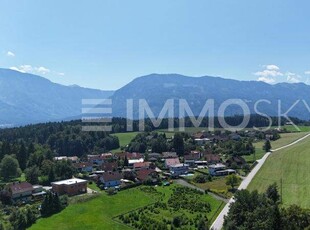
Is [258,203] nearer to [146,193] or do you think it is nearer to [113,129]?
[146,193]

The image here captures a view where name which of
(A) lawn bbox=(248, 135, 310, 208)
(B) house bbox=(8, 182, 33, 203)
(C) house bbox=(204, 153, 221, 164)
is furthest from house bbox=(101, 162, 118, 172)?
(A) lawn bbox=(248, 135, 310, 208)

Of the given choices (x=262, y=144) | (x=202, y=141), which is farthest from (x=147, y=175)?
(x=202, y=141)

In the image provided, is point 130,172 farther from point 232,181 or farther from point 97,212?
point 97,212

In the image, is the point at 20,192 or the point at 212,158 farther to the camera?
the point at 212,158

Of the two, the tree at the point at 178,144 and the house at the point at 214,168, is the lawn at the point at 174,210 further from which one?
the tree at the point at 178,144

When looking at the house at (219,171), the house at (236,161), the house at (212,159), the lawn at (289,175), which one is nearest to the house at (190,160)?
the house at (212,159)

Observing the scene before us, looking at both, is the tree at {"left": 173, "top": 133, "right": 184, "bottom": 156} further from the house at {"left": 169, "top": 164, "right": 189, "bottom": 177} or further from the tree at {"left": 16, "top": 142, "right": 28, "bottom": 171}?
the tree at {"left": 16, "top": 142, "right": 28, "bottom": 171}
